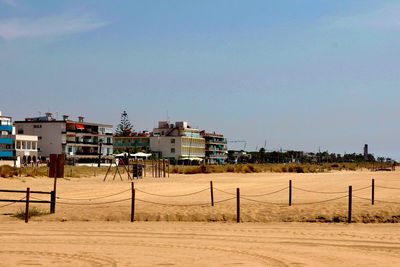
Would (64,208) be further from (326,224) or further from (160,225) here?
(326,224)

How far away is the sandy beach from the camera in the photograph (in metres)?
12.4

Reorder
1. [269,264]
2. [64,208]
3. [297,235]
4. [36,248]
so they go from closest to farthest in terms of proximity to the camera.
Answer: [269,264]
[36,248]
[297,235]
[64,208]

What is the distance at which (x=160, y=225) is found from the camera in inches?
744

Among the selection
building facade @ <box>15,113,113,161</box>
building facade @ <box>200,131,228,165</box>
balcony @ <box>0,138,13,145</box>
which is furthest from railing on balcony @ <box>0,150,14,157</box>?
building facade @ <box>200,131,228,165</box>

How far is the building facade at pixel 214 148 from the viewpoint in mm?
153738

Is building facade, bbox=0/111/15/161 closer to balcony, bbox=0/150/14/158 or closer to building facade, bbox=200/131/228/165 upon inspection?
balcony, bbox=0/150/14/158

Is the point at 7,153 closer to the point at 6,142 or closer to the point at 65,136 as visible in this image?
the point at 6,142

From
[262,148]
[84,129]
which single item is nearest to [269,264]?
[84,129]

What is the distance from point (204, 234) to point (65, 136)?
3573 inches

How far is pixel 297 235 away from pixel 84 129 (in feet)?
315

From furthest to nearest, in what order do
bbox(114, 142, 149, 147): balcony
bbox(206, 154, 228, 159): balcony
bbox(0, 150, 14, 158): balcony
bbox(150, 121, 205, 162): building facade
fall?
bbox(206, 154, 228, 159): balcony, bbox(114, 142, 149, 147): balcony, bbox(150, 121, 205, 162): building facade, bbox(0, 150, 14, 158): balcony

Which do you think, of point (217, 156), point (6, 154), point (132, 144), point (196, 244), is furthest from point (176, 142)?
point (196, 244)

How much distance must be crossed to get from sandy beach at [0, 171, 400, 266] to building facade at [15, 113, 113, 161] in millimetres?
79517

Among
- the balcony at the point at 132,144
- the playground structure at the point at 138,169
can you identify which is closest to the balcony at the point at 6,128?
the playground structure at the point at 138,169
